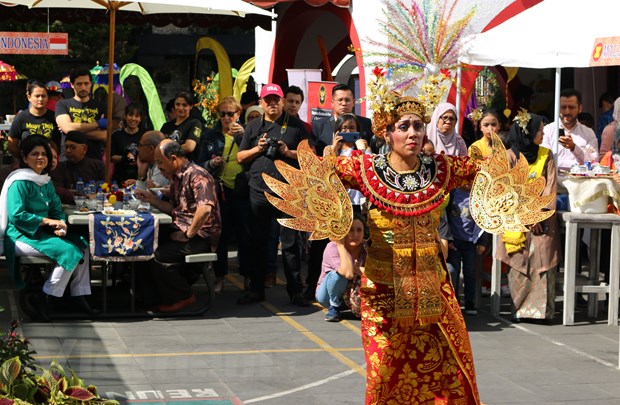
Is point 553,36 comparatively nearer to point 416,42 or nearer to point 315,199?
point 416,42

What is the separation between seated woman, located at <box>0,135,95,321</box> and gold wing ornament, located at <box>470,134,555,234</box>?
14.3ft

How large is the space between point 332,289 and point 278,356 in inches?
48.7

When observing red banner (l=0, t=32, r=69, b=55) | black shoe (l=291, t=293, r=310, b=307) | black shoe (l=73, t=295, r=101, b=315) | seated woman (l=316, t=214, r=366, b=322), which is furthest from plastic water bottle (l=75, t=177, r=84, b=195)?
red banner (l=0, t=32, r=69, b=55)

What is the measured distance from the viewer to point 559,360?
848 centimetres

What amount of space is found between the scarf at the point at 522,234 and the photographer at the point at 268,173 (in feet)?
6.20

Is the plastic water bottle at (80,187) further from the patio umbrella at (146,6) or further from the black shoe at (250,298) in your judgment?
the black shoe at (250,298)

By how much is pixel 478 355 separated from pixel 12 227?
3.95m

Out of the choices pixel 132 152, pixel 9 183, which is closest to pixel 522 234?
pixel 132 152

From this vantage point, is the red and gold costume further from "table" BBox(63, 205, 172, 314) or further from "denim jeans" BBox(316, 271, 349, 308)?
"table" BBox(63, 205, 172, 314)

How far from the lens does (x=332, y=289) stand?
31.4ft

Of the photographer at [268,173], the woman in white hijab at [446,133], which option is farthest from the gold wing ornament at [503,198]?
the photographer at [268,173]

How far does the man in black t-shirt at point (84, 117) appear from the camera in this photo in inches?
476

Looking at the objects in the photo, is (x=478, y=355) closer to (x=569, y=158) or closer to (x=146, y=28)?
(x=569, y=158)

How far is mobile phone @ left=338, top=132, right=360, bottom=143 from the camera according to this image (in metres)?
9.84
